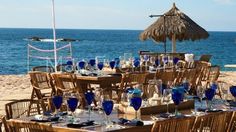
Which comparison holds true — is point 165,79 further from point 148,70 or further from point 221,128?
point 221,128

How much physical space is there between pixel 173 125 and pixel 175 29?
36.9 ft

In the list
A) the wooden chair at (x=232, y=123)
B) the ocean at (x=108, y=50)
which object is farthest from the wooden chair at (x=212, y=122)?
the ocean at (x=108, y=50)

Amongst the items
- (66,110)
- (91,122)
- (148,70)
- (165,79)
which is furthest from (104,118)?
(148,70)

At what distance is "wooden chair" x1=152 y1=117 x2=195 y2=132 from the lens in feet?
13.2

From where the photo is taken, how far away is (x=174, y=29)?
15141 millimetres

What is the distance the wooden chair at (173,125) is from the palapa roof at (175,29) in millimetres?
10958

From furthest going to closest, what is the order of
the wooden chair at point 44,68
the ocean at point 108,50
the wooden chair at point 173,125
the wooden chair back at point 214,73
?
the ocean at point 108,50 < the wooden chair back at point 214,73 < the wooden chair at point 44,68 < the wooden chair at point 173,125

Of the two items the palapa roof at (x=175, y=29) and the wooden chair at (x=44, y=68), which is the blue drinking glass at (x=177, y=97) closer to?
the wooden chair at (x=44, y=68)

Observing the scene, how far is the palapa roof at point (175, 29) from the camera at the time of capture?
50.1ft

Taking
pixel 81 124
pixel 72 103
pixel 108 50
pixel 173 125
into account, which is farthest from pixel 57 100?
pixel 108 50

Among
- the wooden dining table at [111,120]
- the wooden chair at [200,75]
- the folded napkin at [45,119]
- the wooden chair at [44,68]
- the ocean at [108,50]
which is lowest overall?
the ocean at [108,50]

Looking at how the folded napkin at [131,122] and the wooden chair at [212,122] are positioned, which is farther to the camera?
the folded napkin at [131,122]

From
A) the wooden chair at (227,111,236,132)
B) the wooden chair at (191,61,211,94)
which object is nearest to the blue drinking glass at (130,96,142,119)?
the wooden chair at (227,111,236,132)

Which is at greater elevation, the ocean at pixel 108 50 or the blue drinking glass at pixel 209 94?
the blue drinking glass at pixel 209 94
